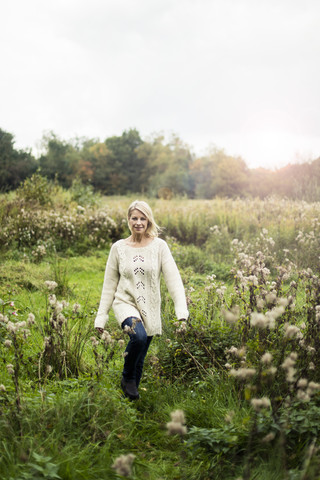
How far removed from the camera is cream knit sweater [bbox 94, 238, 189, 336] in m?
3.82

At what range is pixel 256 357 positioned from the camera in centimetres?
342

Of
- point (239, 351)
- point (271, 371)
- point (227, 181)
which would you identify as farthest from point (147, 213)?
point (227, 181)

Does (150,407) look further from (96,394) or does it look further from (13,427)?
(13,427)

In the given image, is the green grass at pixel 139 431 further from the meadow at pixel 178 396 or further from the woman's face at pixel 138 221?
the woman's face at pixel 138 221

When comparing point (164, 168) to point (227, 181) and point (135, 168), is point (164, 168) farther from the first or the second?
point (227, 181)

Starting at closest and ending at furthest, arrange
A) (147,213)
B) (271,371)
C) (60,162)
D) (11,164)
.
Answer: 1. (271,371)
2. (147,213)
3. (11,164)
4. (60,162)

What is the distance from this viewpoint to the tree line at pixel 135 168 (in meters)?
34.7

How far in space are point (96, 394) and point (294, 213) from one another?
32.0 feet

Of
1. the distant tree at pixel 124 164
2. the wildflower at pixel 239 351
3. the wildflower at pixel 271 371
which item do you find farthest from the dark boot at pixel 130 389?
the distant tree at pixel 124 164

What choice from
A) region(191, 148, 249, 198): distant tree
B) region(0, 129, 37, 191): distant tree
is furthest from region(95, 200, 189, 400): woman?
region(0, 129, 37, 191): distant tree

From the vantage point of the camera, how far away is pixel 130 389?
3.73m

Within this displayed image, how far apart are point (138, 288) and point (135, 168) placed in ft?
151

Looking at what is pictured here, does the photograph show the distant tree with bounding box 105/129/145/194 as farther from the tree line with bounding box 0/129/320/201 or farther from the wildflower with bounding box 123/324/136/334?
the wildflower with bounding box 123/324/136/334

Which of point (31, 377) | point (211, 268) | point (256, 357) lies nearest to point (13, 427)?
point (31, 377)
